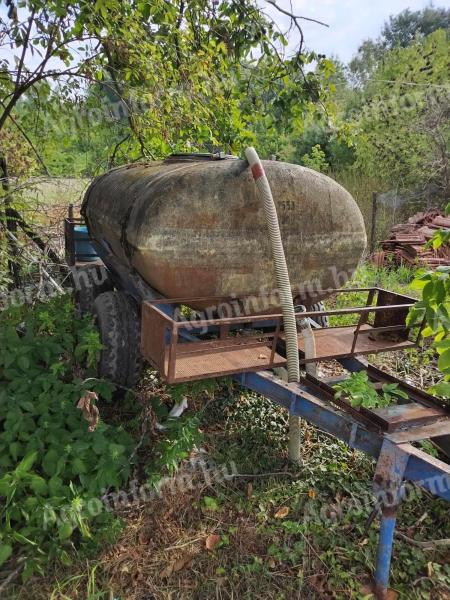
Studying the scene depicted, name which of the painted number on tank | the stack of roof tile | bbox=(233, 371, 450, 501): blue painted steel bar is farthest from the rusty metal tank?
the stack of roof tile

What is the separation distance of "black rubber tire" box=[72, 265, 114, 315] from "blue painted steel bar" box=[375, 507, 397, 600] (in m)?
3.45

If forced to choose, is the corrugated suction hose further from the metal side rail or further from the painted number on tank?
the painted number on tank

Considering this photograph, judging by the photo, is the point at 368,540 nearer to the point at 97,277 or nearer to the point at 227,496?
the point at 227,496

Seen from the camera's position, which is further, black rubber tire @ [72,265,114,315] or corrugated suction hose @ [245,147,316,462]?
black rubber tire @ [72,265,114,315]

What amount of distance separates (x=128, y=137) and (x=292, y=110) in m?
2.27

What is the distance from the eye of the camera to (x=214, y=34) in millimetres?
5754

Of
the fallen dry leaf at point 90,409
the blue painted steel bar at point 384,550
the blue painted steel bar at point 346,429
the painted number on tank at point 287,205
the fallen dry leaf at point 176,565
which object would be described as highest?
the painted number on tank at point 287,205

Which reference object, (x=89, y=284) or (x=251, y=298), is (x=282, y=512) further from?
(x=89, y=284)

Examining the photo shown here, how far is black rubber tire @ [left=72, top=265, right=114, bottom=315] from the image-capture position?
4.60 meters

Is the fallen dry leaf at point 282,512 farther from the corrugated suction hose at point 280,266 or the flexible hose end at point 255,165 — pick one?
the flexible hose end at point 255,165

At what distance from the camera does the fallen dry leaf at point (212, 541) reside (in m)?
2.42

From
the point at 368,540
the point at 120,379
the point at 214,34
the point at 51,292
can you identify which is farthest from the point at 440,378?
the point at 214,34

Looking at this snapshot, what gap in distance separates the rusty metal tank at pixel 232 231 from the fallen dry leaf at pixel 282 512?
136cm

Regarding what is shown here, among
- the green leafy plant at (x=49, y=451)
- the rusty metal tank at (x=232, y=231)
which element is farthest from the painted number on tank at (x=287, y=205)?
the green leafy plant at (x=49, y=451)
